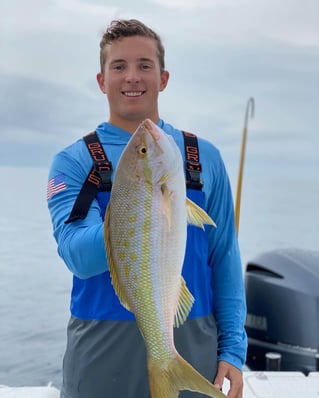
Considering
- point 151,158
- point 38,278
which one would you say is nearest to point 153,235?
point 151,158

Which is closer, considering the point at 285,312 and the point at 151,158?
the point at 151,158

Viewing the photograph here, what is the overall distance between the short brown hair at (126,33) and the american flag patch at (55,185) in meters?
0.48

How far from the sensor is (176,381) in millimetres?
1640

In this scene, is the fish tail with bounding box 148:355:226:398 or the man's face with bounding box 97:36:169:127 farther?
the man's face with bounding box 97:36:169:127

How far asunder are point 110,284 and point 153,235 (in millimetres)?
477

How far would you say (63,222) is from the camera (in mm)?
1812

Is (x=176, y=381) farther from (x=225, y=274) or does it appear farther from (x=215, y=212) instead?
(x=215, y=212)

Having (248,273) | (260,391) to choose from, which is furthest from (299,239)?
(260,391)

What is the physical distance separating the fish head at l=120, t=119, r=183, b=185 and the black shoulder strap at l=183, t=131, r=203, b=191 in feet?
1.52

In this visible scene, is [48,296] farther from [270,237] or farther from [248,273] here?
[270,237]

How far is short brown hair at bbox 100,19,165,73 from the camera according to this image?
81.1 inches

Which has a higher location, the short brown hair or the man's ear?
the short brown hair

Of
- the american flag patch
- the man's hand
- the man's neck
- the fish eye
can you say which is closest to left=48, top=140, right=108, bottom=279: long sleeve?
the american flag patch

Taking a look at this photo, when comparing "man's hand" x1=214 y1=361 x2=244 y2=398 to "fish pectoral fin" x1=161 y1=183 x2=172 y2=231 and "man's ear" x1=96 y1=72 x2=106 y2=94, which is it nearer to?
"fish pectoral fin" x1=161 y1=183 x2=172 y2=231
